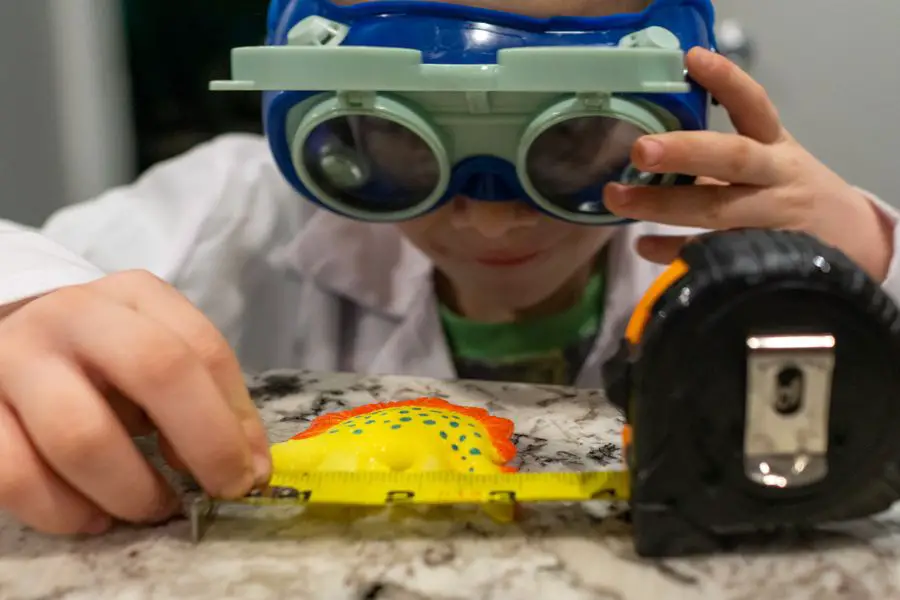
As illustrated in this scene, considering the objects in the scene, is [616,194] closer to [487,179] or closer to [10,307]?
[487,179]

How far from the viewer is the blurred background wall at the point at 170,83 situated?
1.34m

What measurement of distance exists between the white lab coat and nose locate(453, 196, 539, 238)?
227 mm

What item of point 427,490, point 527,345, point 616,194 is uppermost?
point 616,194

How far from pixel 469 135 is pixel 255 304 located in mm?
477

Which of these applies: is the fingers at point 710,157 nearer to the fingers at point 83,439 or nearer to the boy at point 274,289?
the boy at point 274,289

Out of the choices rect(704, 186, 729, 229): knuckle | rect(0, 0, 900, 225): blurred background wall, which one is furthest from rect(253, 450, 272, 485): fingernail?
rect(0, 0, 900, 225): blurred background wall

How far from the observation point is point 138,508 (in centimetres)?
39

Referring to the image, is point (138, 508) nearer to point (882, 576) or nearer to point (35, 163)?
point (882, 576)

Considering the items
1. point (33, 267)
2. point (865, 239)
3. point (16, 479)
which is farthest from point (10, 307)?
point (865, 239)

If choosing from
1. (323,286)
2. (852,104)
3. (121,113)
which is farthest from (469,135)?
(121,113)

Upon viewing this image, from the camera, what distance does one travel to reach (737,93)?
0.63 metres

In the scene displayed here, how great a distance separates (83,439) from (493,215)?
0.40 meters

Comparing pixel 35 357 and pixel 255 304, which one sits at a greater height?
pixel 35 357

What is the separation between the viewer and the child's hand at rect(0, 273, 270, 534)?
380mm
